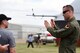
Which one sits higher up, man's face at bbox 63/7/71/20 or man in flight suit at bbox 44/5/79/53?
man's face at bbox 63/7/71/20

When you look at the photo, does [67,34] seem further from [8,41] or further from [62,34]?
[8,41]

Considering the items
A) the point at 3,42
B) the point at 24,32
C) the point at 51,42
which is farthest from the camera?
the point at 24,32

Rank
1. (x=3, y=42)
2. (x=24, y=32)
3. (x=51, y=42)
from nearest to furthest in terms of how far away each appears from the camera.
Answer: (x=3, y=42), (x=51, y=42), (x=24, y=32)

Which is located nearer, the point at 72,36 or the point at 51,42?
the point at 72,36

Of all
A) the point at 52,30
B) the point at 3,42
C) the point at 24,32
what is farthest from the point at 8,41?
the point at 24,32

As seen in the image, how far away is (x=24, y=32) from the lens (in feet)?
341

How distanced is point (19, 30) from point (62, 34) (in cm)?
9660

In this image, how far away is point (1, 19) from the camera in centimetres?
830

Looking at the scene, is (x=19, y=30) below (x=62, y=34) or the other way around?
below

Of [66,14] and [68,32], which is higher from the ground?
[66,14]

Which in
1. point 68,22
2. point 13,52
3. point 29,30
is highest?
point 68,22

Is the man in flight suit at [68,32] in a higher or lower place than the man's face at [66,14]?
lower

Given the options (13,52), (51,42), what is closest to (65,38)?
(13,52)

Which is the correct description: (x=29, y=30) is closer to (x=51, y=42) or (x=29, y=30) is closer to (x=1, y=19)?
(x=51, y=42)
